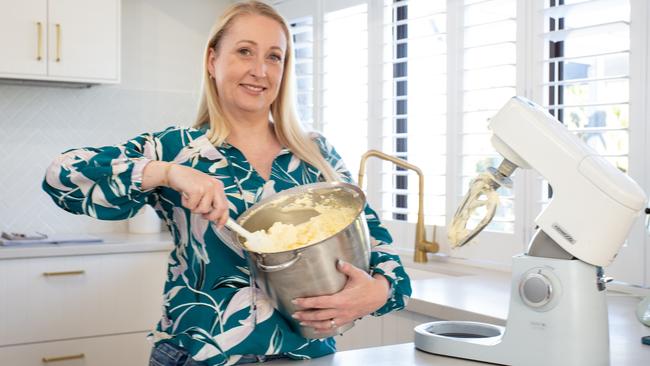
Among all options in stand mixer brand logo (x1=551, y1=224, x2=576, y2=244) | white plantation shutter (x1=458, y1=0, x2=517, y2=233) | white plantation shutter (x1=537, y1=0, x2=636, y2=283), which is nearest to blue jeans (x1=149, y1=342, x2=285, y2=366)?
stand mixer brand logo (x1=551, y1=224, x2=576, y2=244)

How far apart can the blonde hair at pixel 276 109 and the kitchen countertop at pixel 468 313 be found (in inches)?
17.5

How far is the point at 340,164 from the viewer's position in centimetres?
184

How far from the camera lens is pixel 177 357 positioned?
1.52 m

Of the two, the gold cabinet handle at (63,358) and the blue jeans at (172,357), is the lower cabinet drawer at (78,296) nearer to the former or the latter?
the gold cabinet handle at (63,358)

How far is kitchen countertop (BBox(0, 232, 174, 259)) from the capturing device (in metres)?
3.13

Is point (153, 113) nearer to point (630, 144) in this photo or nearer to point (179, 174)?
point (630, 144)

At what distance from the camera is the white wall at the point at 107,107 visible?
3.68 metres

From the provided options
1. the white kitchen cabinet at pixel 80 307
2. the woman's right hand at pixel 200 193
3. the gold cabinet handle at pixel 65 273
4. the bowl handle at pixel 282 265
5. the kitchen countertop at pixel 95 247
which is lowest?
the white kitchen cabinet at pixel 80 307

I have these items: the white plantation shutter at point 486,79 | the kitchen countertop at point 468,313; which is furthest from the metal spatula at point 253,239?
the white plantation shutter at point 486,79

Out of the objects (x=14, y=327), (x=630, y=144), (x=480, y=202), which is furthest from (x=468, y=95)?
(x=14, y=327)

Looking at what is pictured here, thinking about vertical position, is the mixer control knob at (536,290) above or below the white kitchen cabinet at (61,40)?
below

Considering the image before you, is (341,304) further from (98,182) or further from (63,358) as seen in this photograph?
(63,358)

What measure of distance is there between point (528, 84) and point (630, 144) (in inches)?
18.0

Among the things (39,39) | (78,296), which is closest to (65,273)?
(78,296)
